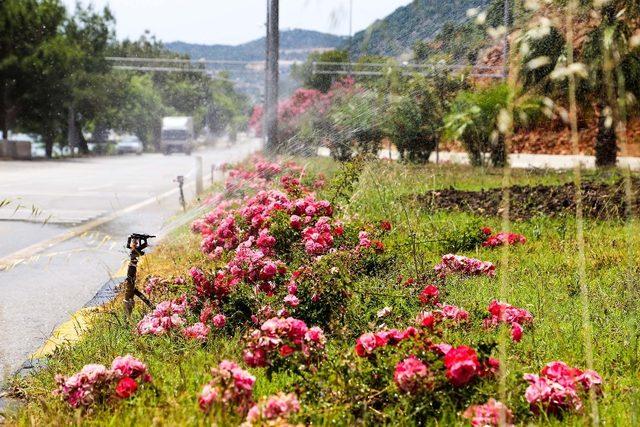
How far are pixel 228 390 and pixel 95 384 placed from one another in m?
0.63

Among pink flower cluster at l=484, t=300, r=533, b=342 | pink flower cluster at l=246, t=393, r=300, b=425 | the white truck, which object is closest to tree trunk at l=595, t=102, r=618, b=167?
pink flower cluster at l=484, t=300, r=533, b=342

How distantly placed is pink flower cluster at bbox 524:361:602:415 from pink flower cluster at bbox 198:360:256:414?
1.02m

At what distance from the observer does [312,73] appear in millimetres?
51188

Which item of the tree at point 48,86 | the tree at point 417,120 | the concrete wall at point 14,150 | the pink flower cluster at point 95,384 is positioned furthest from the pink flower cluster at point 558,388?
the tree at point 48,86

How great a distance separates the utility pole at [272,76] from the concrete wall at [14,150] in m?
28.0

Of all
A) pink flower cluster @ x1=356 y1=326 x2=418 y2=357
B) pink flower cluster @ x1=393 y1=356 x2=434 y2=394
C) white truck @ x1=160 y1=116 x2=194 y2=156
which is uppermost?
pink flower cluster @ x1=356 y1=326 x2=418 y2=357

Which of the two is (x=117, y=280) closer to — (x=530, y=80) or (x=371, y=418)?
(x=371, y=418)

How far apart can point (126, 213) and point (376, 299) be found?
9.57 metres

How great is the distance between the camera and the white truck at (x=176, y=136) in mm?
62219

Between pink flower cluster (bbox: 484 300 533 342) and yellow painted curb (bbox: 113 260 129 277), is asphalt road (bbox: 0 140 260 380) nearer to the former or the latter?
yellow painted curb (bbox: 113 260 129 277)

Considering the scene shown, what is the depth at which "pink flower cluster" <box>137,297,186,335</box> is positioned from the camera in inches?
168

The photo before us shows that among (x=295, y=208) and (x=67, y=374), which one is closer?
(x=67, y=374)

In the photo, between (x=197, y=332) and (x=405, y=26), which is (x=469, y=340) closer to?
(x=197, y=332)

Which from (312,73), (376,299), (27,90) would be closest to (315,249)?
(376,299)
